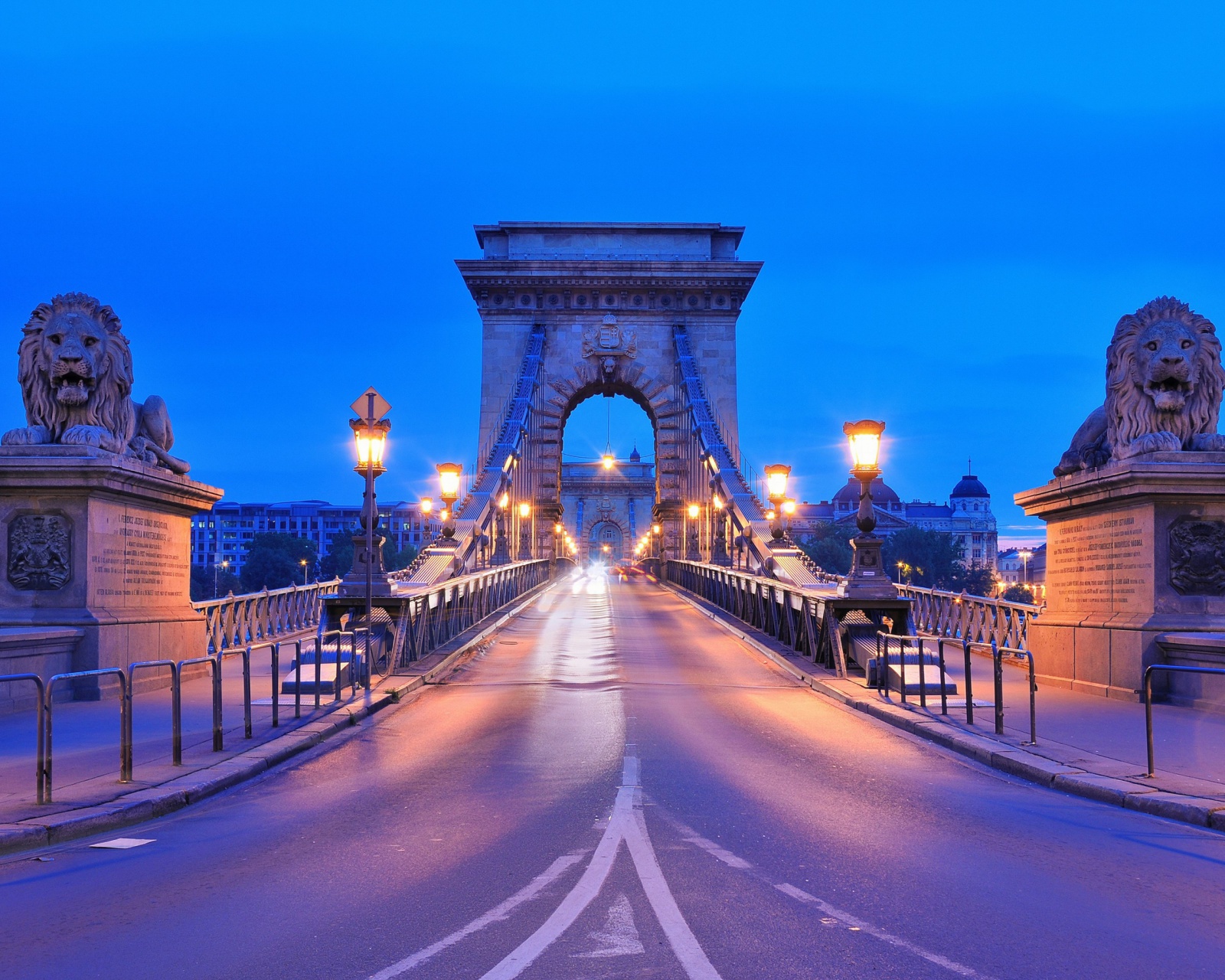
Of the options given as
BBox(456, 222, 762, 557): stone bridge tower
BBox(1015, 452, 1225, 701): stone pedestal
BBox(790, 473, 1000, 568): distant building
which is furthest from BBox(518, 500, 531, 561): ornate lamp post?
BBox(790, 473, 1000, 568): distant building

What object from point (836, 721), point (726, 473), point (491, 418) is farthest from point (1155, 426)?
point (491, 418)

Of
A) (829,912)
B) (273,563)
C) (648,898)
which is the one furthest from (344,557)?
(829,912)

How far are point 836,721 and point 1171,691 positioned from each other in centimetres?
375

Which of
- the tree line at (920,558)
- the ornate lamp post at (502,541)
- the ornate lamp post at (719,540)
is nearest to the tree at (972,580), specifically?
the tree line at (920,558)

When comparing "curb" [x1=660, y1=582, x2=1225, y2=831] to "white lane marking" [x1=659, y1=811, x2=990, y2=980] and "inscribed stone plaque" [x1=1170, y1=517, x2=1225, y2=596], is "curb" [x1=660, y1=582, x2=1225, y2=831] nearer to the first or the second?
"white lane marking" [x1=659, y1=811, x2=990, y2=980]

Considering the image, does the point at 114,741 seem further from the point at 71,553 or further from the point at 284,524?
the point at 284,524

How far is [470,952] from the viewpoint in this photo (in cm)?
457

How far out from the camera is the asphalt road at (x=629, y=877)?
4.56m

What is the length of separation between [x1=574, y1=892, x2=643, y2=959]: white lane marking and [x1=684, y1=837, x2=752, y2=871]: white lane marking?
3.04 feet

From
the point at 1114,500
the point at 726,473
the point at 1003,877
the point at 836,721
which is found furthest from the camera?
the point at 726,473

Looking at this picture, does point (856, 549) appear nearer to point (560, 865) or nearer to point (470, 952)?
point (560, 865)

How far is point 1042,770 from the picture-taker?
8.57m

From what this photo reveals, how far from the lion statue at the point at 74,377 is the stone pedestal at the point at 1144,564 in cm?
1219

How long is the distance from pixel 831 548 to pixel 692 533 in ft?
186
